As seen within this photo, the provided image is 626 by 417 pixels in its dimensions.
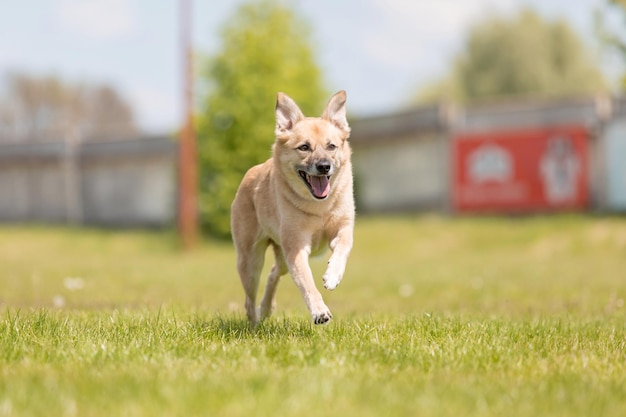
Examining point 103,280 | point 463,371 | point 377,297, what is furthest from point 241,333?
point 103,280

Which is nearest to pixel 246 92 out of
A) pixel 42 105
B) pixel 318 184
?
pixel 318 184

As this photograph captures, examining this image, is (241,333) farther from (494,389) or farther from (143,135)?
(143,135)

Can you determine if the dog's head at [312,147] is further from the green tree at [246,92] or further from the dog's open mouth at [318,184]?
the green tree at [246,92]

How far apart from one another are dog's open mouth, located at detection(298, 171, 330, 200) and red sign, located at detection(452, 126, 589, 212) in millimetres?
19758

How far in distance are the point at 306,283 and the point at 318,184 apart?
0.79 m

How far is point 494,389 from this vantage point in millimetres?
4082

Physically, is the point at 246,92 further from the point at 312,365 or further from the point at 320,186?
the point at 312,365

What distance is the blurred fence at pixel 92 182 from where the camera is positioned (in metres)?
35.5

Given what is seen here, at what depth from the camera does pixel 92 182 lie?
122 ft

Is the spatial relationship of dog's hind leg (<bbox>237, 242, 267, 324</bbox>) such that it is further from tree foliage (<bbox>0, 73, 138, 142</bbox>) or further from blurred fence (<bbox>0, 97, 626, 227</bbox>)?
tree foliage (<bbox>0, 73, 138, 142</bbox>)

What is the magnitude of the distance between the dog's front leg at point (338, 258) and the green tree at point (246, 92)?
2246 centimetres

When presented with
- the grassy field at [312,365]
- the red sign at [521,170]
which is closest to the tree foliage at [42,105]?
the red sign at [521,170]

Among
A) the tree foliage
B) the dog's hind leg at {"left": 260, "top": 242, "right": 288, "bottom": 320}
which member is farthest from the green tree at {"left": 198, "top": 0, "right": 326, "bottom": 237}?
the tree foliage

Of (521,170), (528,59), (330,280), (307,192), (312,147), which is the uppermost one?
(528,59)
